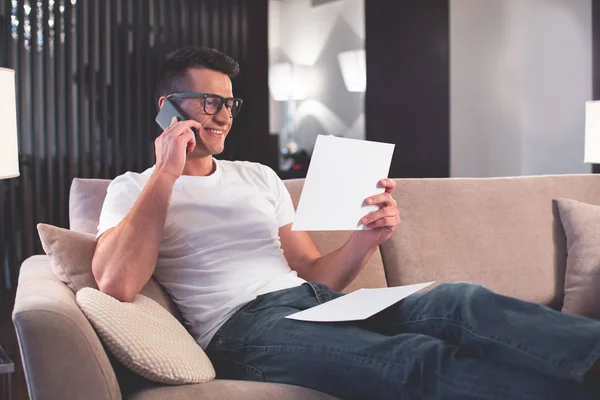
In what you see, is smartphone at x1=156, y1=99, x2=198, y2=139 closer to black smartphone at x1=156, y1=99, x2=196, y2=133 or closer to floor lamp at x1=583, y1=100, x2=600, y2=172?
black smartphone at x1=156, y1=99, x2=196, y2=133

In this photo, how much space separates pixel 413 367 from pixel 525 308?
0.25 m

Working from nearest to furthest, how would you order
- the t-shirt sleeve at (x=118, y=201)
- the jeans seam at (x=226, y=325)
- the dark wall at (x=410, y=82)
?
the jeans seam at (x=226, y=325)
the t-shirt sleeve at (x=118, y=201)
the dark wall at (x=410, y=82)

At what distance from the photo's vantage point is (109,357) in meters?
1.54

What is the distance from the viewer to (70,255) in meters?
1.77

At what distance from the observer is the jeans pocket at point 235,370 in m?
1.62

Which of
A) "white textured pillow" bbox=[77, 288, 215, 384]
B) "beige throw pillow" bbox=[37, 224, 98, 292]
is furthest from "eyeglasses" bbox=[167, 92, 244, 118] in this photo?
"white textured pillow" bbox=[77, 288, 215, 384]

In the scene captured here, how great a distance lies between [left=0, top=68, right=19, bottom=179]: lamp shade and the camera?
1.93m

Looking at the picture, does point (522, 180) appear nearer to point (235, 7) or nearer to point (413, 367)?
point (413, 367)

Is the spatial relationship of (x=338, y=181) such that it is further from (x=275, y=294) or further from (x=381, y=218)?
(x=275, y=294)

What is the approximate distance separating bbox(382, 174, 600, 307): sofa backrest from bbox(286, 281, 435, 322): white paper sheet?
2.02 ft

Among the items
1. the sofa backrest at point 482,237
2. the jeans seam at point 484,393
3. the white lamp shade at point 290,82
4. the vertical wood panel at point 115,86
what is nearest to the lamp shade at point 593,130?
the sofa backrest at point 482,237

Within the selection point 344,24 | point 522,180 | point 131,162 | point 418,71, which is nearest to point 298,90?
point 344,24

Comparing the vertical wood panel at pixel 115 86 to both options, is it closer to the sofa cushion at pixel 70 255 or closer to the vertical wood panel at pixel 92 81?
the vertical wood panel at pixel 92 81

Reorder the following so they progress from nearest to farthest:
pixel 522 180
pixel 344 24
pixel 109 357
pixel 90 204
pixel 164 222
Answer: pixel 109 357 < pixel 164 222 < pixel 90 204 < pixel 522 180 < pixel 344 24
